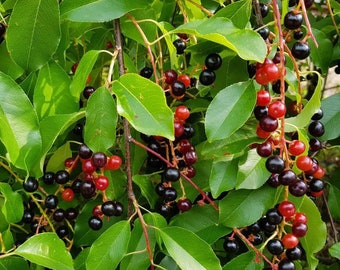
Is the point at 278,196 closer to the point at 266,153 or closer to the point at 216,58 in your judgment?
the point at 266,153

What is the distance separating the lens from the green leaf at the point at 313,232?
1.20 m

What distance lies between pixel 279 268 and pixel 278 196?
5.7 inches

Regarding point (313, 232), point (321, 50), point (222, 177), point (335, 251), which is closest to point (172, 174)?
point (222, 177)

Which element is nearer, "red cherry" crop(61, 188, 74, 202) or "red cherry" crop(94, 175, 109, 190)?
"red cherry" crop(94, 175, 109, 190)

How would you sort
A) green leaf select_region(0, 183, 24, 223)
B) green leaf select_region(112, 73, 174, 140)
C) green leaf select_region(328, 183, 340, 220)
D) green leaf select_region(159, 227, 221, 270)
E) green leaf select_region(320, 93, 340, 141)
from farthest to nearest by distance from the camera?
green leaf select_region(328, 183, 340, 220) < green leaf select_region(320, 93, 340, 141) < green leaf select_region(0, 183, 24, 223) < green leaf select_region(159, 227, 221, 270) < green leaf select_region(112, 73, 174, 140)

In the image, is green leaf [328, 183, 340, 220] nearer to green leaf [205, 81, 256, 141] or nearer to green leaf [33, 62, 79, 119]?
green leaf [205, 81, 256, 141]

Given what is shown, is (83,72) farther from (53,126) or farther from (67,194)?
(67,194)

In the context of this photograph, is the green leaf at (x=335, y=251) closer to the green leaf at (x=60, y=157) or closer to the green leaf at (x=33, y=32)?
the green leaf at (x=60, y=157)

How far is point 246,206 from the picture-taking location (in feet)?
3.69

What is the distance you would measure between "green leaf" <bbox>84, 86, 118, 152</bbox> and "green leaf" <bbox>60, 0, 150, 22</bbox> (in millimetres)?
159

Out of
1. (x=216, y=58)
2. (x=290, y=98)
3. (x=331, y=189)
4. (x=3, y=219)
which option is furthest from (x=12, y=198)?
(x=331, y=189)

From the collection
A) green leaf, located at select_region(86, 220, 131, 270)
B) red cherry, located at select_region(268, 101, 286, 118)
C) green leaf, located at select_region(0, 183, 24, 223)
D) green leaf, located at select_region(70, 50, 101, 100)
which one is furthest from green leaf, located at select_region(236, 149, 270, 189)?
green leaf, located at select_region(0, 183, 24, 223)

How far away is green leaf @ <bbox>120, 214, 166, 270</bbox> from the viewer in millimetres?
1144

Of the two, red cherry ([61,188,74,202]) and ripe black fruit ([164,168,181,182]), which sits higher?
ripe black fruit ([164,168,181,182])
